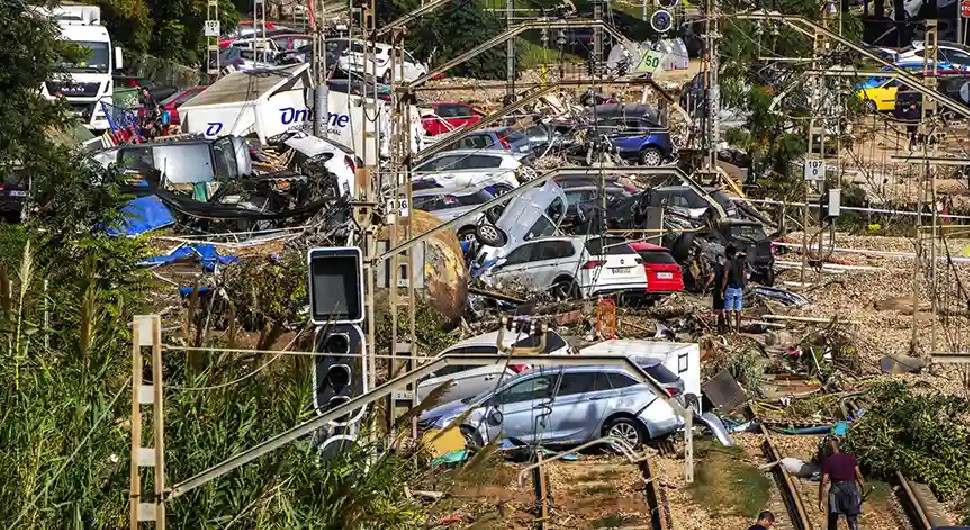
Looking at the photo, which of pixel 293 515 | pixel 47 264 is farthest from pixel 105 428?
pixel 47 264

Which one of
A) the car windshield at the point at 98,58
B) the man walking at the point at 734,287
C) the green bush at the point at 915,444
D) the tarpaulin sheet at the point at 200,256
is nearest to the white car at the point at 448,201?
the tarpaulin sheet at the point at 200,256

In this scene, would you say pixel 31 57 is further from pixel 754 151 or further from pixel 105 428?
pixel 754 151

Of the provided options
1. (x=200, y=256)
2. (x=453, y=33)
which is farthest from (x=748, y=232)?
(x=453, y=33)

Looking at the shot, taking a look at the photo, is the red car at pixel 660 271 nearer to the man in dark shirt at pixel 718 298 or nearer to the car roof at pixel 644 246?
the car roof at pixel 644 246

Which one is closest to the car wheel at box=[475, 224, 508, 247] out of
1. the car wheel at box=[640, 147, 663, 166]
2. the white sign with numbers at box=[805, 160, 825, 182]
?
the white sign with numbers at box=[805, 160, 825, 182]

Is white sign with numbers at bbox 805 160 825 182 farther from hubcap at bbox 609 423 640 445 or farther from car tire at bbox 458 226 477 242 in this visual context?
hubcap at bbox 609 423 640 445

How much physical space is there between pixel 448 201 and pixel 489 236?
2975 mm

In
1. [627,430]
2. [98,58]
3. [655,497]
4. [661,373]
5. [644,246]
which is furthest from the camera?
[98,58]

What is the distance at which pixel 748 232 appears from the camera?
1254 inches

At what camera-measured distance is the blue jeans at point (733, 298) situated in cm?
2689

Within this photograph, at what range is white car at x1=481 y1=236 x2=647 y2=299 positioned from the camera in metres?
28.4

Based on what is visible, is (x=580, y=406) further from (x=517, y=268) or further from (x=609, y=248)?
(x=609, y=248)

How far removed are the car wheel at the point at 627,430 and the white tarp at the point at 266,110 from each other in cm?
1908

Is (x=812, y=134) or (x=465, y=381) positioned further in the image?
(x=812, y=134)
